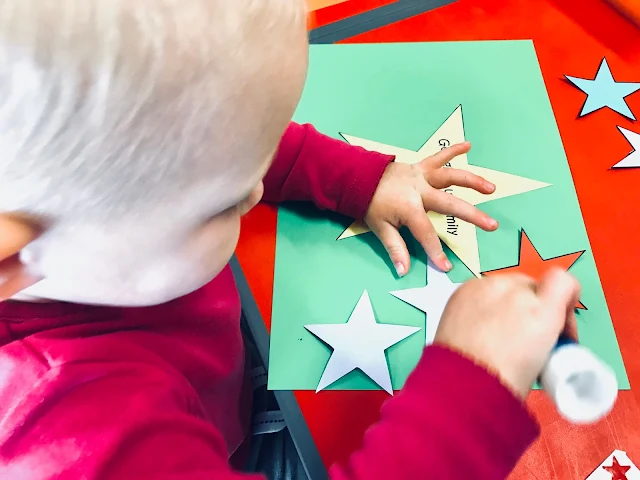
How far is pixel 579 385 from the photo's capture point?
0.30m

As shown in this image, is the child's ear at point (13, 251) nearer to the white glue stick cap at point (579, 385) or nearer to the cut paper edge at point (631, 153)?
the white glue stick cap at point (579, 385)

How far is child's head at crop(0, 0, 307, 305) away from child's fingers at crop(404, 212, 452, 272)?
0.86 ft

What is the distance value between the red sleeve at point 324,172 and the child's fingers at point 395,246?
3 cm

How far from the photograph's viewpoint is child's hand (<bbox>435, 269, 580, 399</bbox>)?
341mm

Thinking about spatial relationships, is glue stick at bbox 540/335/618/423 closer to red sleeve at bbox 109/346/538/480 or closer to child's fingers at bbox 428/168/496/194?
red sleeve at bbox 109/346/538/480

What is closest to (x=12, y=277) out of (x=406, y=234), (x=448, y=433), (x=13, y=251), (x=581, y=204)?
(x=13, y=251)

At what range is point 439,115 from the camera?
0.57 metres

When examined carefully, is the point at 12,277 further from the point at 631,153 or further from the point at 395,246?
the point at 631,153

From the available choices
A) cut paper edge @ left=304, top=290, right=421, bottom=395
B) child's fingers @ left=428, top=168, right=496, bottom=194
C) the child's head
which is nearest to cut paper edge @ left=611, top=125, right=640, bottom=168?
child's fingers @ left=428, top=168, right=496, bottom=194

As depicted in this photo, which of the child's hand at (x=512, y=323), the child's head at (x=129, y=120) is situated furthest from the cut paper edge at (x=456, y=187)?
the child's head at (x=129, y=120)

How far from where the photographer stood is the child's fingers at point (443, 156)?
0.52 meters

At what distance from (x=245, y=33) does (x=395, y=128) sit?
15.5 inches

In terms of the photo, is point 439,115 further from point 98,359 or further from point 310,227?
point 98,359

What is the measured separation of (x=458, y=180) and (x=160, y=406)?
1.09 feet
